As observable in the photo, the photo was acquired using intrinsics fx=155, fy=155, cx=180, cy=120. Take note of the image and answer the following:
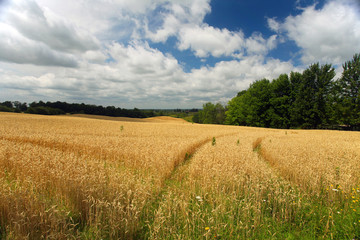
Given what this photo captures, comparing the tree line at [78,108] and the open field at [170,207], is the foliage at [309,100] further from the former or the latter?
the tree line at [78,108]

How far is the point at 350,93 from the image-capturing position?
38031 mm

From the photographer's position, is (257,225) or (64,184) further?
(64,184)

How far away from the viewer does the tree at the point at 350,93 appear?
35.4 metres

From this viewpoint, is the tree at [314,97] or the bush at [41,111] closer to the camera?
the tree at [314,97]

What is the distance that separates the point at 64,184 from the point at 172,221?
3.13 m

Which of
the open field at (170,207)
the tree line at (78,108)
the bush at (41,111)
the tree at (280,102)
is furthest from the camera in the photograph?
the tree line at (78,108)

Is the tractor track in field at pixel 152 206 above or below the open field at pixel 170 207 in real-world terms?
below

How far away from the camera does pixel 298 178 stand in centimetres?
604

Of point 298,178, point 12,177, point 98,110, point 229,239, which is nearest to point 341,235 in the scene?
point 229,239

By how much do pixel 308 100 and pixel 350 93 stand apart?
8.85m

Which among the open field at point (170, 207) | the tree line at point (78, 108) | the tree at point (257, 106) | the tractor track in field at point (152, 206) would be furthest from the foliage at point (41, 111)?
the tree at point (257, 106)

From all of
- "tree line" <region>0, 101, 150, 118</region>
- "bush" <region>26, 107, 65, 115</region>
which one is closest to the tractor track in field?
"bush" <region>26, 107, 65, 115</region>

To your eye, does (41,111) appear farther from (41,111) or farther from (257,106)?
(257,106)

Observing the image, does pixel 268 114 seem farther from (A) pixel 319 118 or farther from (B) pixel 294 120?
(A) pixel 319 118
